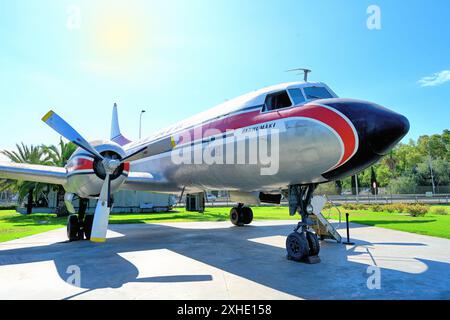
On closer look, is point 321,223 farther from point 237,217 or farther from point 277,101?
point 237,217

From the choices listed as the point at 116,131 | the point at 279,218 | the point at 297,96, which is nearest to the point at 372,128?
the point at 297,96

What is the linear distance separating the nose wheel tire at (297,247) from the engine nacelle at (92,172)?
243 inches

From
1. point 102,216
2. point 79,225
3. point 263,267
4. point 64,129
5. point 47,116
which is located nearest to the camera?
point 263,267

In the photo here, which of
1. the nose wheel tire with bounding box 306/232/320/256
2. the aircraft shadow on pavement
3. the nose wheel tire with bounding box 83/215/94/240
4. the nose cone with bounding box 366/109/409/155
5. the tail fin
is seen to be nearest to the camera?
the aircraft shadow on pavement

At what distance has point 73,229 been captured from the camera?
11469 mm

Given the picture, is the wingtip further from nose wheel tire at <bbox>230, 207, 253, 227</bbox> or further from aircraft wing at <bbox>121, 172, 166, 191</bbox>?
nose wheel tire at <bbox>230, 207, 253, 227</bbox>

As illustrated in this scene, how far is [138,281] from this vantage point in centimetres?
575

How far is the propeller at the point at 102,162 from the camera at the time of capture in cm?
827

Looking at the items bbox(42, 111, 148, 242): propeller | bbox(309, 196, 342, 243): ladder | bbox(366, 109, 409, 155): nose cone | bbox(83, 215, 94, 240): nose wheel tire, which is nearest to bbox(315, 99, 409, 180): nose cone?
bbox(366, 109, 409, 155): nose cone

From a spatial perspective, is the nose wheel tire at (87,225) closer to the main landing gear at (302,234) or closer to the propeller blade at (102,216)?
the propeller blade at (102,216)

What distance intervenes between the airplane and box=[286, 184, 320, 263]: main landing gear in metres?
0.02

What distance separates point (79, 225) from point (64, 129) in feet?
13.8

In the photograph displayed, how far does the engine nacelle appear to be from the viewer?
10297 mm
